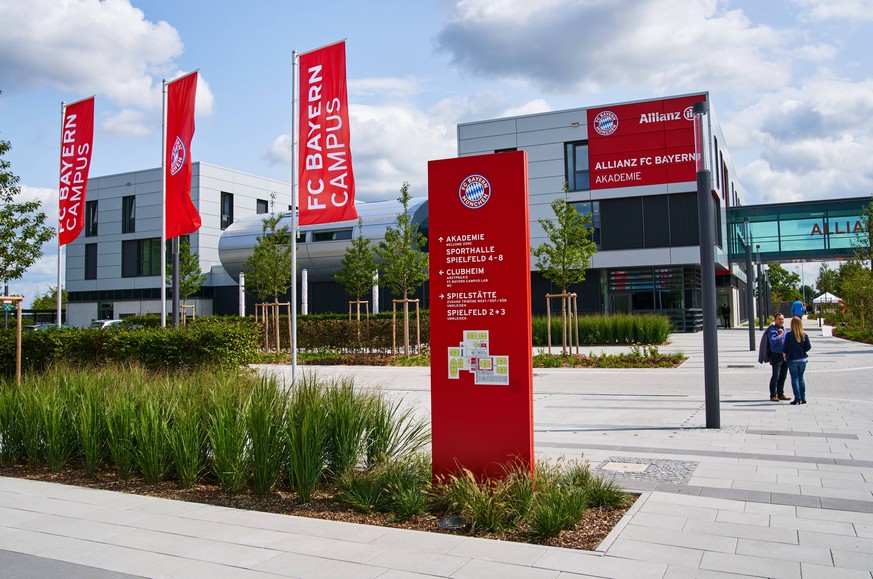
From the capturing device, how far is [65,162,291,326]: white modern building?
4928 centimetres

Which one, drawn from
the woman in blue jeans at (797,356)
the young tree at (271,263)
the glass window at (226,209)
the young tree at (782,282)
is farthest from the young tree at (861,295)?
the young tree at (782,282)

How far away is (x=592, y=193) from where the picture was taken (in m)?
38.8

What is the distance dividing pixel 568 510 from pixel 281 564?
2134 millimetres

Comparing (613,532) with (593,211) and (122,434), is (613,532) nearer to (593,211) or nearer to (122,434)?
(122,434)

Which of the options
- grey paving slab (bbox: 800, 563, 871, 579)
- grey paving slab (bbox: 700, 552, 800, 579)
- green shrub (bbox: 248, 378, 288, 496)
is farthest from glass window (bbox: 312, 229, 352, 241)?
grey paving slab (bbox: 800, 563, 871, 579)

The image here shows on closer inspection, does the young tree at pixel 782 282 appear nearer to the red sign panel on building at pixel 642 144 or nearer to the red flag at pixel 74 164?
the red sign panel on building at pixel 642 144

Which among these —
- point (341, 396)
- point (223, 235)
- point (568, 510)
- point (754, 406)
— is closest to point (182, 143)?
point (341, 396)

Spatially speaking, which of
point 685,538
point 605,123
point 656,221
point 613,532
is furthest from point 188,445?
point 605,123

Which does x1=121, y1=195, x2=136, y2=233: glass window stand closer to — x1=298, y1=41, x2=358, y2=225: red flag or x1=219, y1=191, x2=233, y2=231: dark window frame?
x1=219, y1=191, x2=233, y2=231: dark window frame

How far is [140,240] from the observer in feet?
166

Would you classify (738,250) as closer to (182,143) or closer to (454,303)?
(182,143)

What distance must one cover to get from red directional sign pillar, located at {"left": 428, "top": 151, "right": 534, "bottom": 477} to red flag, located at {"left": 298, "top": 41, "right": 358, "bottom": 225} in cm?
756

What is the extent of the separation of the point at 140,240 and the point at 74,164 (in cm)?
3338

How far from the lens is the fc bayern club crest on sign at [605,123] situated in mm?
38000
